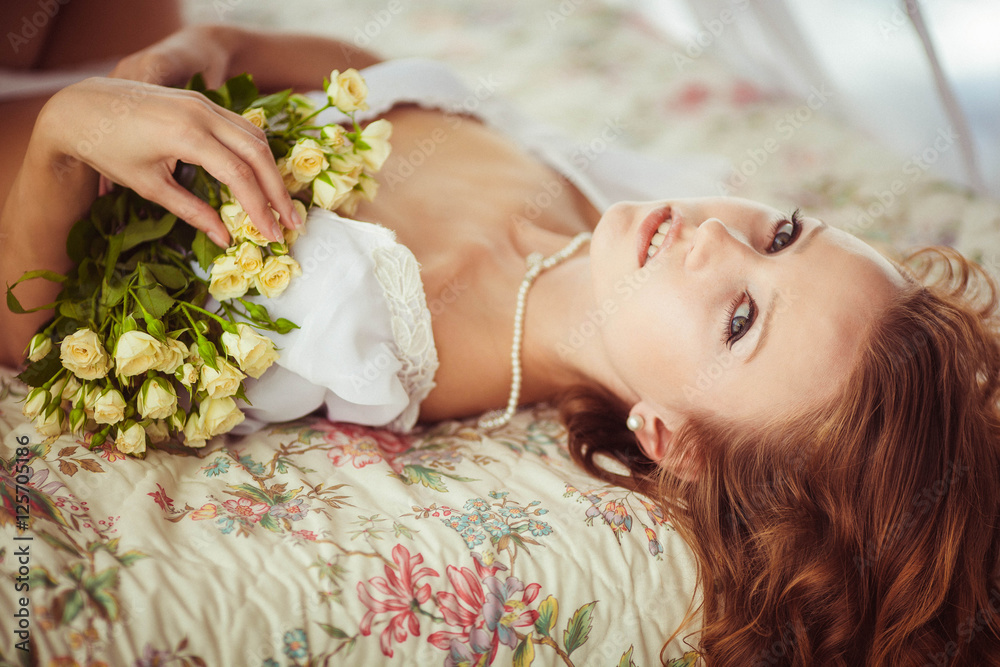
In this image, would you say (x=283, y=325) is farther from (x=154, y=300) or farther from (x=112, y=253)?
(x=112, y=253)

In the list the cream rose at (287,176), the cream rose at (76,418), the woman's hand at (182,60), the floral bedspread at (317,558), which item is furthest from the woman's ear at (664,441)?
the woman's hand at (182,60)

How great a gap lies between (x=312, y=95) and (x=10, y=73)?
2.51 feet

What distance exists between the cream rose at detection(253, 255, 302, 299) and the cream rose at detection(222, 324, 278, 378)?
7 cm

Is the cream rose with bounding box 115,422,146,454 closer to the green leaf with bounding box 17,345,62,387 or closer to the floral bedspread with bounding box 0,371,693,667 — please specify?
the floral bedspread with bounding box 0,371,693,667

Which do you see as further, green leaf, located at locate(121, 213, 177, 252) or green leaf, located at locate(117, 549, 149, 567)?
green leaf, located at locate(121, 213, 177, 252)

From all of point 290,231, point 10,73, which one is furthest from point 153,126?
point 10,73

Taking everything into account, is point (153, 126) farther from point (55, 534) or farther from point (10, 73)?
point (10, 73)

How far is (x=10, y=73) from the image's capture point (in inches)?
66.8

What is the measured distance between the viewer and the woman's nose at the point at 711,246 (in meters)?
1.28

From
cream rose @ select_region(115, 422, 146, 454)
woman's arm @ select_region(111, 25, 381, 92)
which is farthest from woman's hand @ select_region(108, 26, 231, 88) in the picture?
cream rose @ select_region(115, 422, 146, 454)

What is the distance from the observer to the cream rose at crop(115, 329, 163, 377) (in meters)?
1.02

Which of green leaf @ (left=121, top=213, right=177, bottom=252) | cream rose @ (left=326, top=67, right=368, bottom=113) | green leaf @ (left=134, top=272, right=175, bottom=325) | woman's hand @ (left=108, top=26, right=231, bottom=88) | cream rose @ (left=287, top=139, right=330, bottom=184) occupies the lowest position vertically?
green leaf @ (left=134, top=272, right=175, bottom=325)

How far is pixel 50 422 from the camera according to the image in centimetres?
110

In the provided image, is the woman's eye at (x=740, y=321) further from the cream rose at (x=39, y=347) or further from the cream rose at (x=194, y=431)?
the cream rose at (x=39, y=347)
